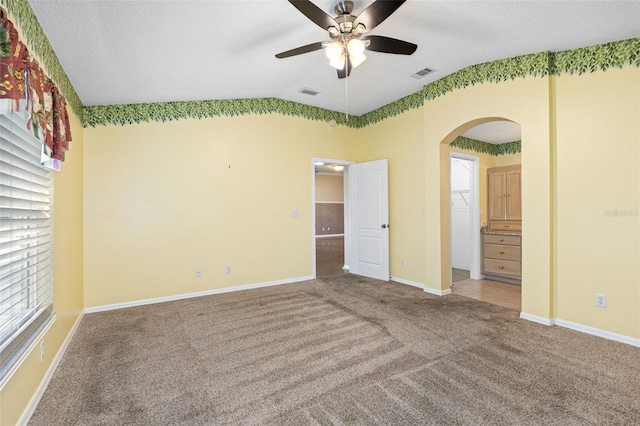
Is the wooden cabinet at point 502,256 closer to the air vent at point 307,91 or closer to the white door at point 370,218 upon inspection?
the white door at point 370,218

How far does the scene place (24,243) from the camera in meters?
2.00

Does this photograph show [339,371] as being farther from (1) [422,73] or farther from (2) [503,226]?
(2) [503,226]

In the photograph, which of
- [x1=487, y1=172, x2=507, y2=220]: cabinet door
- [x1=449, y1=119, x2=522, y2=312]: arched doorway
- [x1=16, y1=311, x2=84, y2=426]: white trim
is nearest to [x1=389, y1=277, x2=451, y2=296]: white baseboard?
[x1=449, y1=119, x2=522, y2=312]: arched doorway

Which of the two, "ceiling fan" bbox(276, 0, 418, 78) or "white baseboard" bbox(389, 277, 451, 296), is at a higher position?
"ceiling fan" bbox(276, 0, 418, 78)

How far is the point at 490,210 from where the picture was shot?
563cm

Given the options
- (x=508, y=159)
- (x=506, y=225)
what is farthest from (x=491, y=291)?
(x=508, y=159)

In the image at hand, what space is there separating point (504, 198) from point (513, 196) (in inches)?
6.2

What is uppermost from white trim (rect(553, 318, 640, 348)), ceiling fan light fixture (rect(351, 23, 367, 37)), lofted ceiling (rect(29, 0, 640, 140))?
lofted ceiling (rect(29, 0, 640, 140))

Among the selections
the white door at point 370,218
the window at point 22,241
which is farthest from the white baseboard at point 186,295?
the window at point 22,241

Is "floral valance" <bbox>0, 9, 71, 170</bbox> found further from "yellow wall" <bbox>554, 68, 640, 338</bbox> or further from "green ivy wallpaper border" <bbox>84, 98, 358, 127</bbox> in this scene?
"yellow wall" <bbox>554, 68, 640, 338</bbox>

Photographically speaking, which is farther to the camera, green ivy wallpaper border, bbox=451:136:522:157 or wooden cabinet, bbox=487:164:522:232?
green ivy wallpaper border, bbox=451:136:522:157

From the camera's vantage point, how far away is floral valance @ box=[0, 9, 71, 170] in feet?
4.86

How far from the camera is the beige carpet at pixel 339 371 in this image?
1.81 meters

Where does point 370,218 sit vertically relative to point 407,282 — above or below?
above
